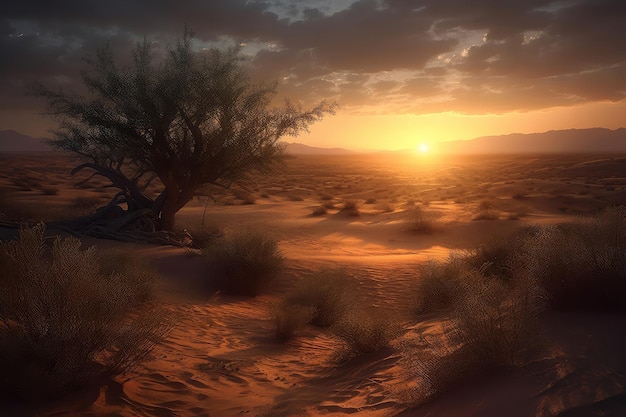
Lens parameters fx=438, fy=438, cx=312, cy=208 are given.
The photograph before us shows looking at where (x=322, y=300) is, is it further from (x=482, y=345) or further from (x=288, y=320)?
(x=482, y=345)

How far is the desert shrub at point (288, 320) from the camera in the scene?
25.7 ft

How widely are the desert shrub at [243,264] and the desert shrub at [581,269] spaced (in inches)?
267

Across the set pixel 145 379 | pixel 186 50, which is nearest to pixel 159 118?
pixel 186 50

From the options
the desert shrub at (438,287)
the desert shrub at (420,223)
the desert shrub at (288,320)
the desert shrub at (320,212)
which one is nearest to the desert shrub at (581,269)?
the desert shrub at (438,287)

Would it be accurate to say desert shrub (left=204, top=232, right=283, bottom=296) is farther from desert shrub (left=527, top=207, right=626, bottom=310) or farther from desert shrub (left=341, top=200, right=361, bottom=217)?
desert shrub (left=341, top=200, right=361, bottom=217)

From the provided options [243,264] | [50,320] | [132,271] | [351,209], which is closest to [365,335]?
[50,320]

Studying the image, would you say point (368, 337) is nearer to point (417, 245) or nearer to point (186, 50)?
point (186, 50)

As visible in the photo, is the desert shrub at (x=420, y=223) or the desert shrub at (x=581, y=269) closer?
the desert shrub at (x=581, y=269)

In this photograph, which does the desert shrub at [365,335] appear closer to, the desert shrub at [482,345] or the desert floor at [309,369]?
the desert floor at [309,369]

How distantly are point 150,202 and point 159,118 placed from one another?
12.6 ft

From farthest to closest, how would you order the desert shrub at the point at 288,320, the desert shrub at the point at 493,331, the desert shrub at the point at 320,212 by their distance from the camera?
the desert shrub at the point at 320,212, the desert shrub at the point at 288,320, the desert shrub at the point at 493,331

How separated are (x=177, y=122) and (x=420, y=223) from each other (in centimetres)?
1285

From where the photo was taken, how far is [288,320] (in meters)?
7.86

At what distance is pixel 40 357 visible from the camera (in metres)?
4.52
